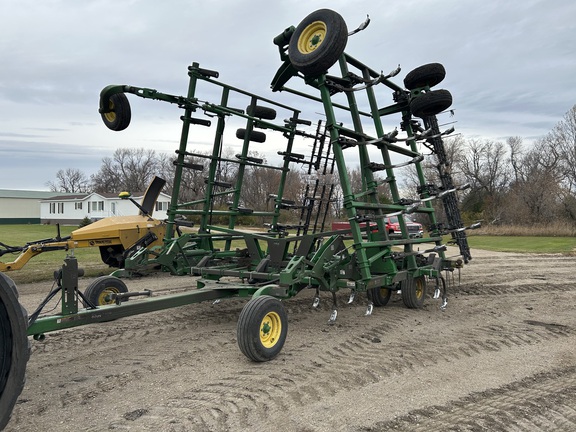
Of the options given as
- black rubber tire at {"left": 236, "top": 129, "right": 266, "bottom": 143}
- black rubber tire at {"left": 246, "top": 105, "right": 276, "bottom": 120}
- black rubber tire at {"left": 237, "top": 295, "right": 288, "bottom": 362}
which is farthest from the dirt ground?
black rubber tire at {"left": 246, "top": 105, "right": 276, "bottom": 120}

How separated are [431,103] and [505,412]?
5.26 m

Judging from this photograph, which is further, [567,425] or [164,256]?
[164,256]

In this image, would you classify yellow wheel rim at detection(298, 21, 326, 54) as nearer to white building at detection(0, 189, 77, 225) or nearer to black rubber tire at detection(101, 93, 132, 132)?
black rubber tire at detection(101, 93, 132, 132)

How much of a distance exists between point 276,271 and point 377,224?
1570mm

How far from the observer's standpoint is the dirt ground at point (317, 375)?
10.6ft

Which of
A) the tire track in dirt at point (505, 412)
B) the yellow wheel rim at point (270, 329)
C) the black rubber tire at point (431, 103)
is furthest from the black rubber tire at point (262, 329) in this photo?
the black rubber tire at point (431, 103)

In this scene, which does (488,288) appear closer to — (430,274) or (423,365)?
(430,274)

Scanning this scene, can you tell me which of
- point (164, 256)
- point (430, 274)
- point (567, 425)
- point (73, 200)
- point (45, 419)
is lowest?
point (567, 425)

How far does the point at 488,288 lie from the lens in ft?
29.0

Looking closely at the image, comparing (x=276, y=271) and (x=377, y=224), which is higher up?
(x=377, y=224)

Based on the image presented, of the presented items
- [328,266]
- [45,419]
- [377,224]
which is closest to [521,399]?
[328,266]

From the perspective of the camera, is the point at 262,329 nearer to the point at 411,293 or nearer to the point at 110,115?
the point at 411,293

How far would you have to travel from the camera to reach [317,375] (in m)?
4.12

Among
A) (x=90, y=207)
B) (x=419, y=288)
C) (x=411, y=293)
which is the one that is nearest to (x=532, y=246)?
(x=419, y=288)
